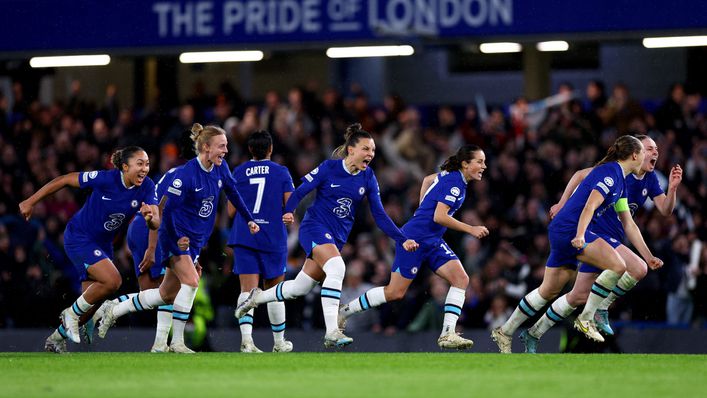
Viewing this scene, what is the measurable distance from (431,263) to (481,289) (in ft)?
14.1

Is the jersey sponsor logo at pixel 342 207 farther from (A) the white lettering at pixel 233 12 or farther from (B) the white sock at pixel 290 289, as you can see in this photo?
(A) the white lettering at pixel 233 12

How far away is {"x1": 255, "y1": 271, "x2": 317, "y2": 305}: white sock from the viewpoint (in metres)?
13.5

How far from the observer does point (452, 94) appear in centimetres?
3019

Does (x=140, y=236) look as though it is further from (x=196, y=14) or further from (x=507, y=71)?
(x=507, y=71)

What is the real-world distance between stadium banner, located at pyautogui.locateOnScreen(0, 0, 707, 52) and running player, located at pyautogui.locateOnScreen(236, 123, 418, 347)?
521cm

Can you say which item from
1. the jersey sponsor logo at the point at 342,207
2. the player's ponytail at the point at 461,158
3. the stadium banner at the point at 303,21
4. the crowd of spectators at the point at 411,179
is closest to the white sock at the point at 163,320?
the jersey sponsor logo at the point at 342,207

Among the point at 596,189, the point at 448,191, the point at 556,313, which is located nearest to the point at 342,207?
the point at 448,191

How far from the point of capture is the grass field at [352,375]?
31.0ft

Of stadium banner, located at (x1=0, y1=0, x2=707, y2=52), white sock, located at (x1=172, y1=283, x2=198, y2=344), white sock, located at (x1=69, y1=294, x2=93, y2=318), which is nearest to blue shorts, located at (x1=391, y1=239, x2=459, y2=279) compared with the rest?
white sock, located at (x1=172, y1=283, x2=198, y2=344)

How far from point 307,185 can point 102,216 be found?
203 centimetres

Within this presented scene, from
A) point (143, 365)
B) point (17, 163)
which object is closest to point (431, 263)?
point (143, 365)

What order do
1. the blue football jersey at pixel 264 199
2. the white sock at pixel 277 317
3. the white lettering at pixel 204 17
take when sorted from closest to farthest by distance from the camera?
the blue football jersey at pixel 264 199
the white sock at pixel 277 317
the white lettering at pixel 204 17

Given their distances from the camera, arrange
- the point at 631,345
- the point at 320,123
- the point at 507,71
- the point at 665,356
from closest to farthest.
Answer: the point at 665,356, the point at 631,345, the point at 320,123, the point at 507,71

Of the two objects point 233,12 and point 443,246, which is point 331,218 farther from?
point 233,12
